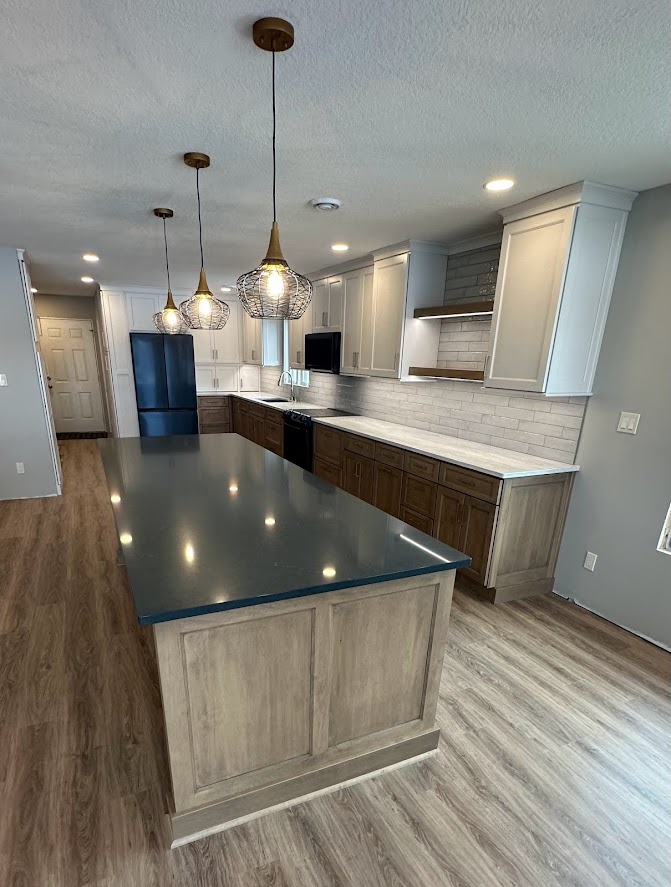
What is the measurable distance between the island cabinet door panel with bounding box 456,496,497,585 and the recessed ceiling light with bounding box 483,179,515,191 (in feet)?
5.69

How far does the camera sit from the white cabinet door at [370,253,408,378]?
3.47m

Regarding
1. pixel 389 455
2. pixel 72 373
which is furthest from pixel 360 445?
pixel 72 373

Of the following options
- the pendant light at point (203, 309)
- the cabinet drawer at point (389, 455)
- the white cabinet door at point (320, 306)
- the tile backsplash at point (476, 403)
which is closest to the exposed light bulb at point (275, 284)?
the pendant light at point (203, 309)

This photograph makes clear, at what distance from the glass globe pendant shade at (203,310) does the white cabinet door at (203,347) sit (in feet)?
14.1

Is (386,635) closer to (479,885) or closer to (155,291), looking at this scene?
(479,885)

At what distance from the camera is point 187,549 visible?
1.45 m

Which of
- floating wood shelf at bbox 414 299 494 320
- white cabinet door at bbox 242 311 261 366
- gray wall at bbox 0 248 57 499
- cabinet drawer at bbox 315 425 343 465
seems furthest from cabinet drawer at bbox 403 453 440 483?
white cabinet door at bbox 242 311 261 366

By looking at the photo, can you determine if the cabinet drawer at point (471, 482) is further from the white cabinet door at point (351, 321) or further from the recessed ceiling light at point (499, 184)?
the white cabinet door at point (351, 321)

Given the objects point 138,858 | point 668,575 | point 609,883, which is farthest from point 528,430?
point 138,858

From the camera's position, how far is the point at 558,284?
2309 mm

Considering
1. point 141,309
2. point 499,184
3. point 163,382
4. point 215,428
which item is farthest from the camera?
point 215,428

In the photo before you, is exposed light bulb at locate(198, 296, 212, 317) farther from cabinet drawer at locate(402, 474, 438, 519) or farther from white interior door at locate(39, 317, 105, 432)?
white interior door at locate(39, 317, 105, 432)

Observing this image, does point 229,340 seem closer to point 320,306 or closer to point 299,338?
point 299,338

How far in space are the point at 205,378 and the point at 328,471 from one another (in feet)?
11.9
